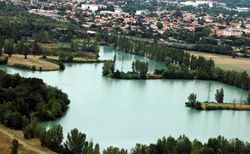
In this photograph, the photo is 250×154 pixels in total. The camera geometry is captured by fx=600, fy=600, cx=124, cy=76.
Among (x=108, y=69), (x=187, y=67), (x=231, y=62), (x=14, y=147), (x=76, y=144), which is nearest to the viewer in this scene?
(x=14, y=147)

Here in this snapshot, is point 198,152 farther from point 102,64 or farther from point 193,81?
point 102,64

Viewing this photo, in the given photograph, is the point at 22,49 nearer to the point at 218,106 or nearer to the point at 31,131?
the point at 218,106

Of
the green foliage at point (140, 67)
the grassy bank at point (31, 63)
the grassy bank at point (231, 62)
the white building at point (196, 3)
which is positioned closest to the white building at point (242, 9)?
the white building at point (196, 3)

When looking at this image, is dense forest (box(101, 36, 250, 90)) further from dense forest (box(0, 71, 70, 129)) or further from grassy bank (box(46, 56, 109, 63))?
dense forest (box(0, 71, 70, 129))

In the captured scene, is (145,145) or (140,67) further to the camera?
(140,67)

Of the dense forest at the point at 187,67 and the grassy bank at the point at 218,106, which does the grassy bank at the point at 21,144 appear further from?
the dense forest at the point at 187,67

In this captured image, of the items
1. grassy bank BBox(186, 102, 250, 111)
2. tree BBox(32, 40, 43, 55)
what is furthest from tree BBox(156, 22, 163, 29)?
grassy bank BBox(186, 102, 250, 111)

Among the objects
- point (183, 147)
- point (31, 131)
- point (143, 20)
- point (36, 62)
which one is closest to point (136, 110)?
point (31, 131)

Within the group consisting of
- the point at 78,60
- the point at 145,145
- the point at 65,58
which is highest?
the point at 145,145
